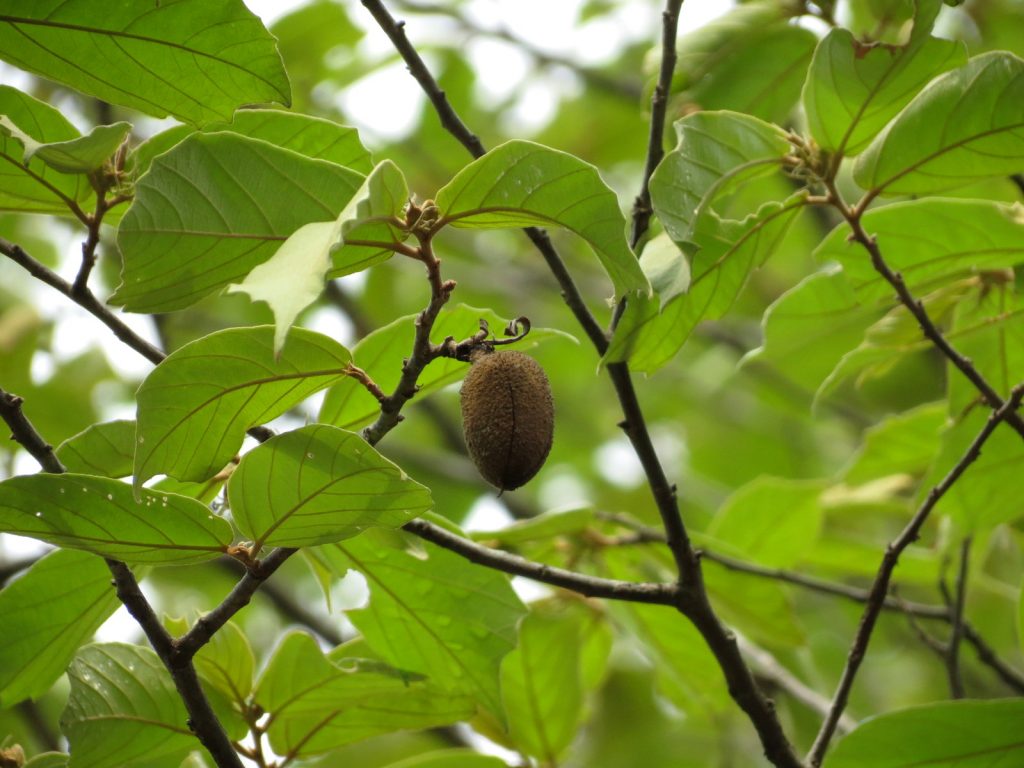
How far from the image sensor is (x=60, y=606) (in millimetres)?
1485

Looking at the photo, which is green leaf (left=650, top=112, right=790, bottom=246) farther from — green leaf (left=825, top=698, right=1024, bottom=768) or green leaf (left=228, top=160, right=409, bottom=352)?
green leaf (left=825, top=698, right=1024, bottom=768)

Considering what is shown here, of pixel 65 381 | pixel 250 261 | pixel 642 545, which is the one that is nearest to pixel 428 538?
pixel 250 261

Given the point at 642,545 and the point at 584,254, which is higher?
the point at 584,254

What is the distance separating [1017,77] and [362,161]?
74cm

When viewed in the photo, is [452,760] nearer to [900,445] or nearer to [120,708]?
[120,708]

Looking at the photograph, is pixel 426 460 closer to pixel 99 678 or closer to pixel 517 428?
pixel 99 678

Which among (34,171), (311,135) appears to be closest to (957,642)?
(311,135)

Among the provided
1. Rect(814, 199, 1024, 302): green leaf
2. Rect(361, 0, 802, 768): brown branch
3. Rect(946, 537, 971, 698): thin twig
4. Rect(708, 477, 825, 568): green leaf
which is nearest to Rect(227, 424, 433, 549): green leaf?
Rect(361, 0, 802, 768): brown branch

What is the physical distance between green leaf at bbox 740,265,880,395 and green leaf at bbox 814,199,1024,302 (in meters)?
0.08

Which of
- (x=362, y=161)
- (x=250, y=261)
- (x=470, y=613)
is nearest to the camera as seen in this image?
(x=250, y=261)

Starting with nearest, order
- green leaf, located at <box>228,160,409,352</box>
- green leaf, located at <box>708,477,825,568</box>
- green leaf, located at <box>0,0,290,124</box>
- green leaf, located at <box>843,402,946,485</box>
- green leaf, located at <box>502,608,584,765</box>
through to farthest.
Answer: green leaf, located at <box>228,160,409,352</box> < green leaf, located at <box>0,0,290,124</box> < green leaf, located at <box>502,608,584,765</box> < green leaf, located at <box>843,402,946,485</box> < green leaf, located at <box>708,477,825,568</box>

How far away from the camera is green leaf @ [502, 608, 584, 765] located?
84.0 inches

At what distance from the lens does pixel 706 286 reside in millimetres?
1429

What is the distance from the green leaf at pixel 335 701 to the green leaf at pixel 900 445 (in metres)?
1.10
